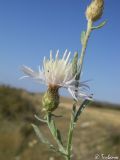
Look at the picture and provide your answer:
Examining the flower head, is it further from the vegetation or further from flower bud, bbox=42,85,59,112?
the vegetation

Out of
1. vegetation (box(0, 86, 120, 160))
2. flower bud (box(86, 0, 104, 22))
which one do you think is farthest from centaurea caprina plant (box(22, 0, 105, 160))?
vegetation (box(0, 86, 120, 160))

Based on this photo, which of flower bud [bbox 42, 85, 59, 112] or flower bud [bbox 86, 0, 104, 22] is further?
flower bud [bbox 42, 85, 59, 112]

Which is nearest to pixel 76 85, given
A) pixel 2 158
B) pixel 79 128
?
pixel 2 158

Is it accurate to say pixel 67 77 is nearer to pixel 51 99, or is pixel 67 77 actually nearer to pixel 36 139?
pixel 51 99

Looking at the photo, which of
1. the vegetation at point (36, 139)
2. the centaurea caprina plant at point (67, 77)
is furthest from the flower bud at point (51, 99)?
the vegetation at point (36, 139)

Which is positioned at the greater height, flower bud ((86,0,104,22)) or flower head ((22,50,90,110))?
flower bud ((86,0,104,22))

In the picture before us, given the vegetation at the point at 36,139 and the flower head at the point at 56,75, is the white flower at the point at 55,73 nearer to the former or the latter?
the flower head at the point at 56,75
